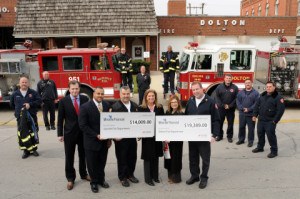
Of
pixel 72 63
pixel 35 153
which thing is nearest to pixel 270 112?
pixel 35 153

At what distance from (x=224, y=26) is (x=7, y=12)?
16760mm

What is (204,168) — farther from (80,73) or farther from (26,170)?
(80,73)

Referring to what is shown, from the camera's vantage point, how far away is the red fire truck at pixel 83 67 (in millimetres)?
11320

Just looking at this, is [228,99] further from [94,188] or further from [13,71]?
[13,71]

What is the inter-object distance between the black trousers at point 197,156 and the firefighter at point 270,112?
2.10 metres

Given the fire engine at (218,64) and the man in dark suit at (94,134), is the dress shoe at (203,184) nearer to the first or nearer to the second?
the man in dark suit at (94,134)

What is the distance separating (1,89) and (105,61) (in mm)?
3941

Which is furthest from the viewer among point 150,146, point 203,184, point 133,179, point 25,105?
point 25,105

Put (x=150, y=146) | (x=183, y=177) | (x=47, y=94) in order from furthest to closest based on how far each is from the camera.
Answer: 1. (x=47, y=94)
2. (x=183, y=177)
3. (x=150, y=146)

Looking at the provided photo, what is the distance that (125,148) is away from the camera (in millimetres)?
5336

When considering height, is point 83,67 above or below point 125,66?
above

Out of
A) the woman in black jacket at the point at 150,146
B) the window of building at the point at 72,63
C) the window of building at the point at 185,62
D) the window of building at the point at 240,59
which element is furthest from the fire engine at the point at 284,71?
the woman in black jacket at the point at 150,146

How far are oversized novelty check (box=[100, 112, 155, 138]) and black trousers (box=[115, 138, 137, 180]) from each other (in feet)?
0.58

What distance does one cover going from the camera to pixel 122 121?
521cm
